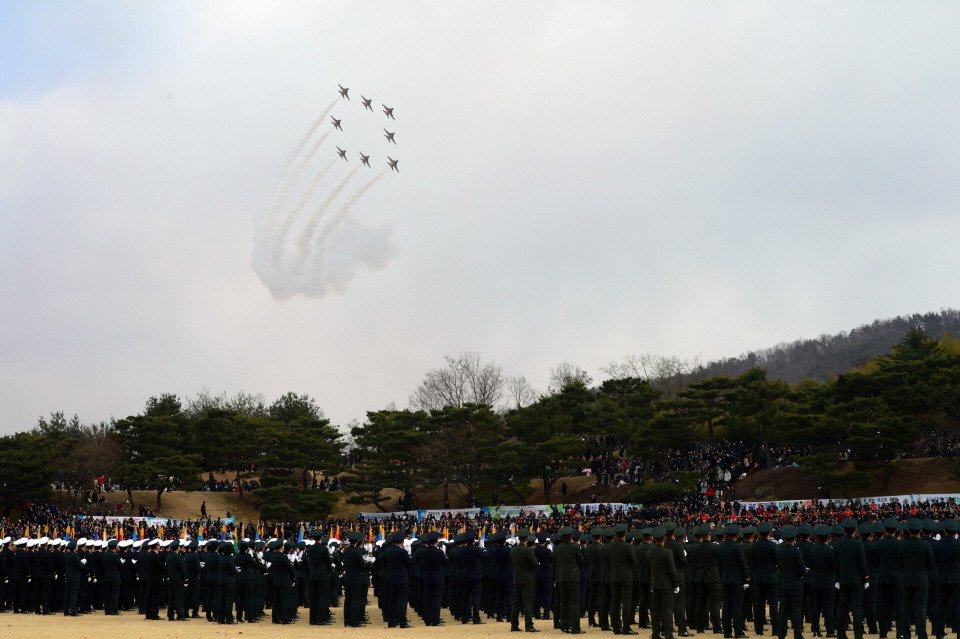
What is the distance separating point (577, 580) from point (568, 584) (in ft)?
0.63

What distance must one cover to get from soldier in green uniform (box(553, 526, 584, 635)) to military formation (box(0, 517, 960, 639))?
1.5 inches

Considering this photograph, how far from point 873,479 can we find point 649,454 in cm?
1409

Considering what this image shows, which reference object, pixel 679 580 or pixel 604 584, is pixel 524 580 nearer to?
pixel 604 584

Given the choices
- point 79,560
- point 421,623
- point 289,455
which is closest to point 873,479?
point 289,455

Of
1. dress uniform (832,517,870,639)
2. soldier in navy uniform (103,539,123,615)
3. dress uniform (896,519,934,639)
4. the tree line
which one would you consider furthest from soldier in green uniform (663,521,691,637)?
the tree line

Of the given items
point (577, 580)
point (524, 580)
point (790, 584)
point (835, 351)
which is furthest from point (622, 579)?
point (835, 351)

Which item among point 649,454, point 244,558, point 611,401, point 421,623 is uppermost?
point 611,401

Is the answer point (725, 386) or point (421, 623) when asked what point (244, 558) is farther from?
point (725, 386)

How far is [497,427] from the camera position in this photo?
228 feet

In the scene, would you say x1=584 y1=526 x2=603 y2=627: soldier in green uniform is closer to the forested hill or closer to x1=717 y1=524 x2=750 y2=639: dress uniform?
x1=717 y1=524 x2=750 y2=639: dress uniform

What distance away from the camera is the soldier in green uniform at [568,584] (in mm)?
17750

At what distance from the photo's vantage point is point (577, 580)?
17.8 meters

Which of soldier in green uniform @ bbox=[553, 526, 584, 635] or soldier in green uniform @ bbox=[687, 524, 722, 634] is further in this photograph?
soldier in green uniform @ bbox=[553, 526, 584, 635]

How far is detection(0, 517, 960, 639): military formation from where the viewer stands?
16094 mm
